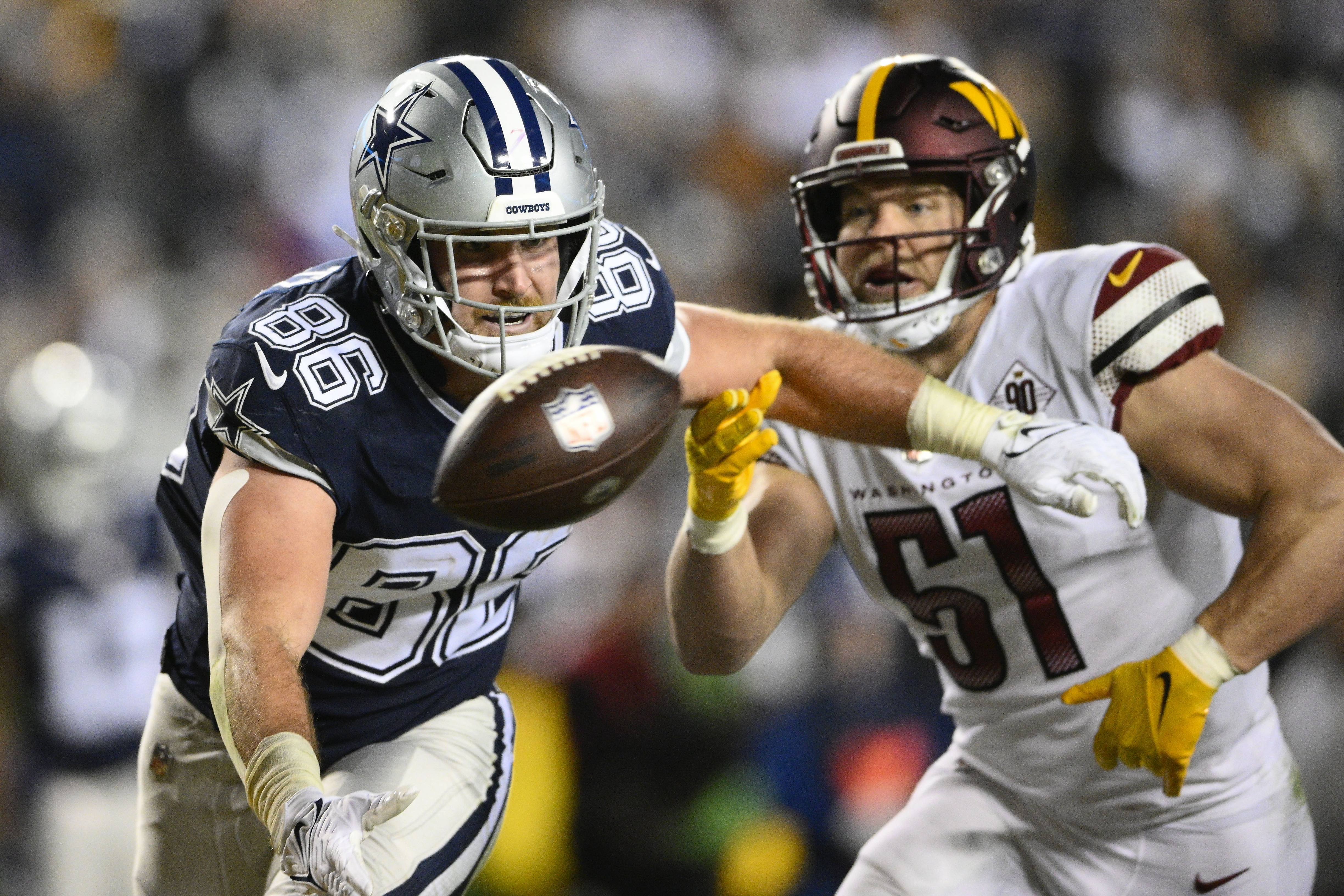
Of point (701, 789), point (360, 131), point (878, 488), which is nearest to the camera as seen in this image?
point (360, 131)

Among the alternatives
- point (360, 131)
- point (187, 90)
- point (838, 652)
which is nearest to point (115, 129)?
point (187, 90)

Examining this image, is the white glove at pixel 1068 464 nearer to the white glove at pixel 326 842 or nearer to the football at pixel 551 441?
the football at pixel 551 441

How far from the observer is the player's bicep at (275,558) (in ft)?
6.49

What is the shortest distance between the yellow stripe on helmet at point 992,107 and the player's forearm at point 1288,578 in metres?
0.97

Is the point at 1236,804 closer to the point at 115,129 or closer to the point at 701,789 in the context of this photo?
the point at 701,789

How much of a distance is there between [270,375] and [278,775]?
1.96ft

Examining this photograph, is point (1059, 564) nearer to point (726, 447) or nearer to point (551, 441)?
point (726, 447)

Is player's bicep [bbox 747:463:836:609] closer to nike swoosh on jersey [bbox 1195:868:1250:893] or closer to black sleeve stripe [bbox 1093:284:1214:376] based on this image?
black sleeve stripe [bbox 1093:284:1214:376]

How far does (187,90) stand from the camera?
654cm

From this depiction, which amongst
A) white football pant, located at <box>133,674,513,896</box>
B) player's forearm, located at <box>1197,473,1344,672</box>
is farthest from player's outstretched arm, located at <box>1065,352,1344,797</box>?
white football pant, located at <box>133,674,513,896</box>

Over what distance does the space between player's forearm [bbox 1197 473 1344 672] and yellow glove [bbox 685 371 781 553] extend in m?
0.84

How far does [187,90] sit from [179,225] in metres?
0.69

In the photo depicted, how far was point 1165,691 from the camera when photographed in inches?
94.8

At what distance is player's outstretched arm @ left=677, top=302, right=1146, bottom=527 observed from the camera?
245 cm
